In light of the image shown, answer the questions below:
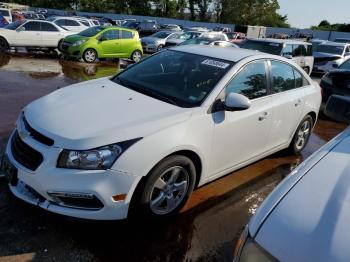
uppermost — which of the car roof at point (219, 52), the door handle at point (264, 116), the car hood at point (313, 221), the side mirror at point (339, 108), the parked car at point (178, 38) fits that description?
the car roof at point (219, 52)

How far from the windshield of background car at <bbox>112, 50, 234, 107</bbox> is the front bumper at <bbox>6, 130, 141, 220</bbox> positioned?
1.11 meters

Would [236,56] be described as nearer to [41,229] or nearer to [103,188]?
[103,188]

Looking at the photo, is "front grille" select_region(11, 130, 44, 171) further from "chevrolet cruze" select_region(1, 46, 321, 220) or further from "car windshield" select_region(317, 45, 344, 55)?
"car windshield" select_region(317, 45, 344, 55)

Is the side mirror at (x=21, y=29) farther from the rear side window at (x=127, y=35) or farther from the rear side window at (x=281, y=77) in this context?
the rear side window at (x=281, y=77)

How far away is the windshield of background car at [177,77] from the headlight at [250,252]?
1988mm

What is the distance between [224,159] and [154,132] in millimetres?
1111

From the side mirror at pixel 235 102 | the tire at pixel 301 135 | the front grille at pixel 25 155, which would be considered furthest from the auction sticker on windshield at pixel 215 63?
the front grille at pixel 25 155

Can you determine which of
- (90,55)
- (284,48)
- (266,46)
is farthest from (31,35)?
(284,48)

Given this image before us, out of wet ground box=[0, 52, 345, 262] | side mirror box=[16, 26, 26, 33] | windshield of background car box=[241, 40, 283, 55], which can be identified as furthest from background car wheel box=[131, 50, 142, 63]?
wet ground box=[0, 52, 345, 262]

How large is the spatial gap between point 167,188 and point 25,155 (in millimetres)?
1328

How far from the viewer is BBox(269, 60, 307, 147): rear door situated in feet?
15.2

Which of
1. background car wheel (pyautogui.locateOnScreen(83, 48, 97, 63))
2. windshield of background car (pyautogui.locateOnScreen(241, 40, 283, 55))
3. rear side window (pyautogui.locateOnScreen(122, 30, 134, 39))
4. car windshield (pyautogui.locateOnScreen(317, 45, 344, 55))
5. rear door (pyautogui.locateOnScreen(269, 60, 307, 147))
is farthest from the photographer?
car windshield (pyautogui.locateOnScreen(317, 45, 344, 55))

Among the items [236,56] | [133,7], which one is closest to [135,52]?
[236,56]

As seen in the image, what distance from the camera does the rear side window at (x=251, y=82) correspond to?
4047mm
